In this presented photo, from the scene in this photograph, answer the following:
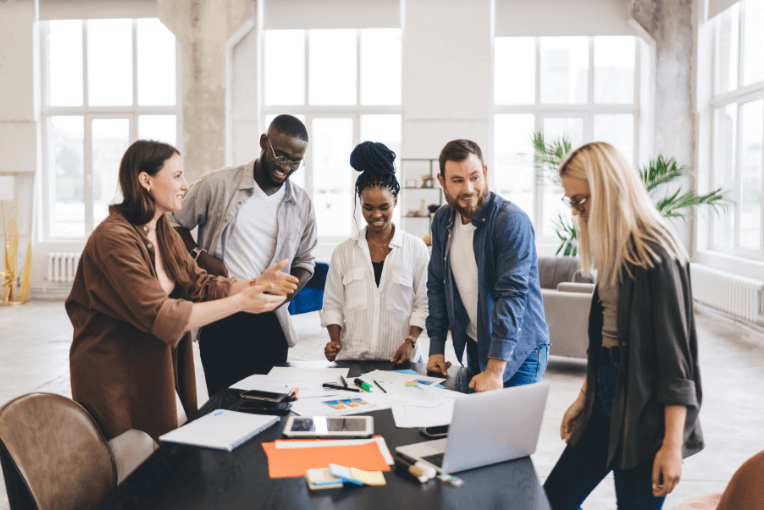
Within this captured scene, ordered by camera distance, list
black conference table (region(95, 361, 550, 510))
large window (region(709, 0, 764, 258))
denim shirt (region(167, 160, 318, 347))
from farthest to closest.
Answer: large window (region(709, 0, 764, 258))
denim shirt (region(167, 160, 318, 347))
black conference table (region(95, 361, 550, 510))

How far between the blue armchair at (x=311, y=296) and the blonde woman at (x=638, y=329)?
5.14 m

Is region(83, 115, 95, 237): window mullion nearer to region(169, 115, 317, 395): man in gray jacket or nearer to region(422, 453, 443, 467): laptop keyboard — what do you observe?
region(169, 115, 317, 395): man in gray jacket

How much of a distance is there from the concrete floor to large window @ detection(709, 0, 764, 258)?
1142 mm

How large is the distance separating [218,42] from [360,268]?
286 inches

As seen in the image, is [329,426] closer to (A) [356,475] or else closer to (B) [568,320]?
(A) [356,475]

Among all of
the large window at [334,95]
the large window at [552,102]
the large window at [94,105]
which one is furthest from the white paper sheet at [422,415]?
the large window at [94,105]

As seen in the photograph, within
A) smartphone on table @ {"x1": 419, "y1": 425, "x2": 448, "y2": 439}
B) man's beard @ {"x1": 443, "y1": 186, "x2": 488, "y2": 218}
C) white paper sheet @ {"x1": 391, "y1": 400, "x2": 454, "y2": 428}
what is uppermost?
man's beard @ {"x1": 443, "y1": 186, "x2": 488, "y2": 218}

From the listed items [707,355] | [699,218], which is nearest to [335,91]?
[699,218]

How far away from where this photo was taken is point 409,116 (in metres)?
8.66

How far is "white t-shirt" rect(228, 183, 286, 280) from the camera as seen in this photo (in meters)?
2.62

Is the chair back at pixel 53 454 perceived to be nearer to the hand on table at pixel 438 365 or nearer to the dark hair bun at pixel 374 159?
the hand on table at pixel 438 365

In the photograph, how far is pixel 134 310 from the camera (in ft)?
5.66

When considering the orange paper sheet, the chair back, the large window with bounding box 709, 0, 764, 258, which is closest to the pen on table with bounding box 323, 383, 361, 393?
the orange paper sheet

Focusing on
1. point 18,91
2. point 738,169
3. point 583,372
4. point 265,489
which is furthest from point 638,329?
point 18,91
